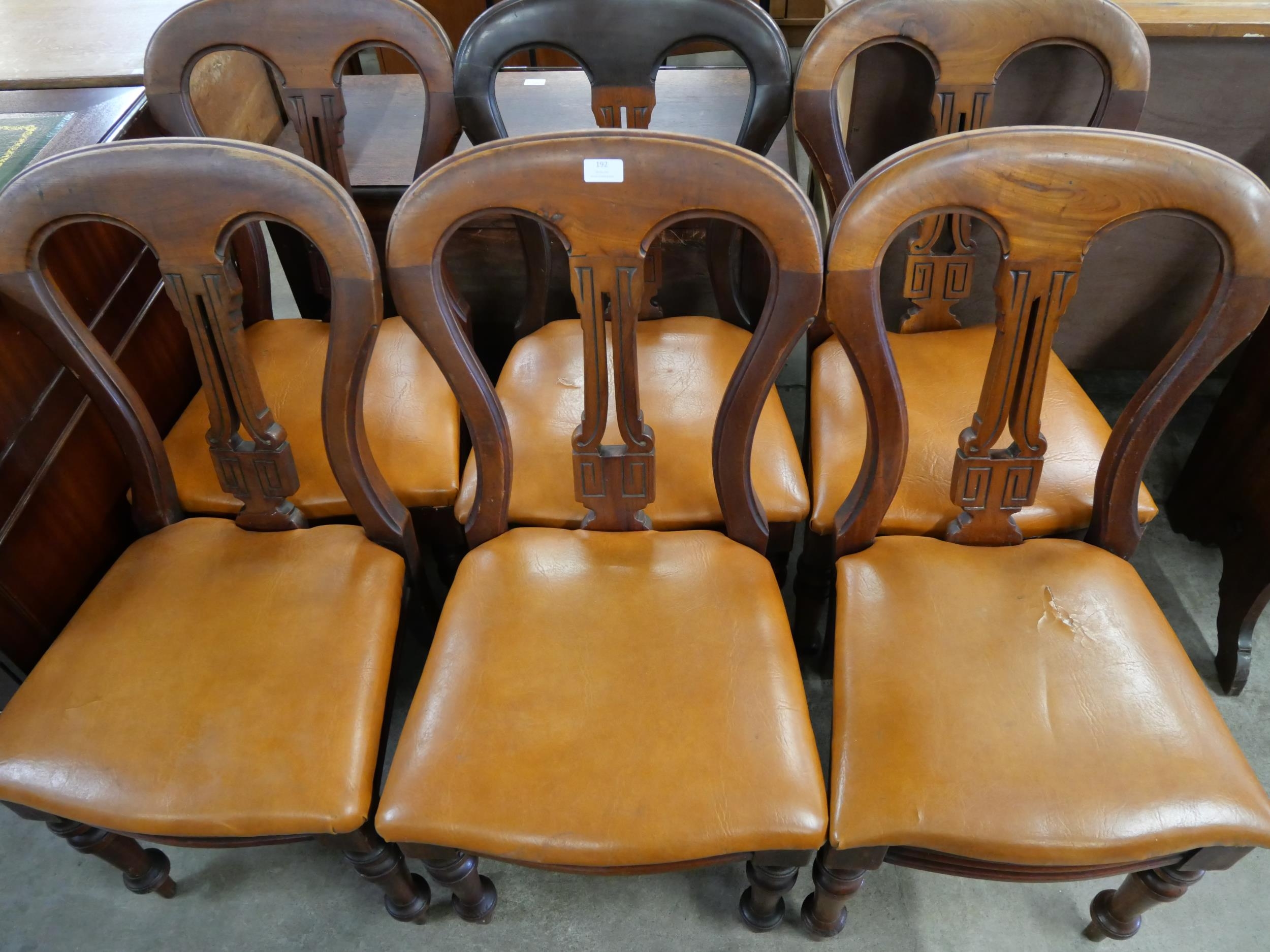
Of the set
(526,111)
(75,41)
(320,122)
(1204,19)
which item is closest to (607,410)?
(320,122)

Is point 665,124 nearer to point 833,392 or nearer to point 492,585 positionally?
point 833,392

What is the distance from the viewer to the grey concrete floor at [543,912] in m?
1.12

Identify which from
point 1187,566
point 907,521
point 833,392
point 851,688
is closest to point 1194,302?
point 1187,566

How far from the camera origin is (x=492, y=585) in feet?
3.28

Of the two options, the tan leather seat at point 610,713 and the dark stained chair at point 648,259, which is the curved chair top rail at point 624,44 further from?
the tan leather seat at point 610,713

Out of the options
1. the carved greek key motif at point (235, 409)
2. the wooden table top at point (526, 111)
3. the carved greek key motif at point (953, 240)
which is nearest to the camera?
the carved greek key motif at point (235, 409)

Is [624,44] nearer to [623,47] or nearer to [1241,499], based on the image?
[623,47]

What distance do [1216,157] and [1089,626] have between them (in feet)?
1.64

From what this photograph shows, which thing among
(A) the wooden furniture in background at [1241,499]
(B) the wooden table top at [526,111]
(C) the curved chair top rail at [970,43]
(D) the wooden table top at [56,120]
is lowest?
(A) the wooden furniture in background at [1241,499]

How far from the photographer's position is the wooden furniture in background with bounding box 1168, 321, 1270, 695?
51.1 inches

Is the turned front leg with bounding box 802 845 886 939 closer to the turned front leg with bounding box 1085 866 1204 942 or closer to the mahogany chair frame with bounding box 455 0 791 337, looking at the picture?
the turned front leg with bounding box 1085 866 1204 942

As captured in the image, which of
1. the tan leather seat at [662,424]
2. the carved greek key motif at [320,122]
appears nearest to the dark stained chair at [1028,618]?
the tan leather seat at [662,424]

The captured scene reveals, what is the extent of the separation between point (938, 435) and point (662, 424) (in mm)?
389

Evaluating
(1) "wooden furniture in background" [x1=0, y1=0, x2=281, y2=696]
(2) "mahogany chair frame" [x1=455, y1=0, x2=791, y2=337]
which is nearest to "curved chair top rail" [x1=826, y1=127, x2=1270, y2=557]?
(2) "mahogany chair frame" [x1=455, y1=0, x2=791, y2=337]
